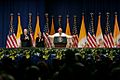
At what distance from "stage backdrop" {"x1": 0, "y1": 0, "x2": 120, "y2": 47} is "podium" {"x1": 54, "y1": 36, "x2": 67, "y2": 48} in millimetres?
4347

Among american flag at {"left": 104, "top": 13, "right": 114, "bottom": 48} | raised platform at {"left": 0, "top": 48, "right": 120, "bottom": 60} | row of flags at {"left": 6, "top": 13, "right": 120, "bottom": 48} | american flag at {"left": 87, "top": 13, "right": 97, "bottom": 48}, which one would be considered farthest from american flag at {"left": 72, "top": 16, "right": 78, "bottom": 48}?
raised platform at {"left": 0, "top": 48, "right": 120, "bottom": 60}

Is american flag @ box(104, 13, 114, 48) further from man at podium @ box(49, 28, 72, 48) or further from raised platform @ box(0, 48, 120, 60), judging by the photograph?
raised platform @ box(0, 48, 120, 60)

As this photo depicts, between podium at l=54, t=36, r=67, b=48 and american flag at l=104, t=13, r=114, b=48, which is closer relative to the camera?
podium at l=54, t=36, r=67, b=48

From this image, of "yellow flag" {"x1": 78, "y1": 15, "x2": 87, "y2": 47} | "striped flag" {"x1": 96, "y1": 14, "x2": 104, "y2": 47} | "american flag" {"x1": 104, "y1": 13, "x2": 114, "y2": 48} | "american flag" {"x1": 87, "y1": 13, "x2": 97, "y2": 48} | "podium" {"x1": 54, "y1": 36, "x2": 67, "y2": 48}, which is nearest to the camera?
"podium" {"x1": 54, "y1": 36, "x2": 67, "y2": 48}

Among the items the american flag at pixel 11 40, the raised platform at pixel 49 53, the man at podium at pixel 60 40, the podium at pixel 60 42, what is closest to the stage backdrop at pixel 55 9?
the american flag at pixel 11 40

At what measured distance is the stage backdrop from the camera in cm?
2044

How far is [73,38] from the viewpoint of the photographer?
18453 mm

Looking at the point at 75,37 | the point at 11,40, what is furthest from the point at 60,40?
the point at 11,40

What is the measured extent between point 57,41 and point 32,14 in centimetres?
512

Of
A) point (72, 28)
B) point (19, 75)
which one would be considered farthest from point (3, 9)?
point (19, 75)

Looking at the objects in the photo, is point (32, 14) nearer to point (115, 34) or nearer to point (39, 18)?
point (39, 18)

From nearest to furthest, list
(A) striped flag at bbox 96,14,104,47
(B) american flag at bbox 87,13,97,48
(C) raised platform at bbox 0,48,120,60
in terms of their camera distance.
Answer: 1. (C) raised platform at bbox 0,48,120,60
2. (B) american flag at bbox 87,13,97,48
3. (A) striped flag at bbox 96,14,104,47

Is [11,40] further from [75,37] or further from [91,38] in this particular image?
[91,38]

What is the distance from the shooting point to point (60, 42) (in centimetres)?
1555
